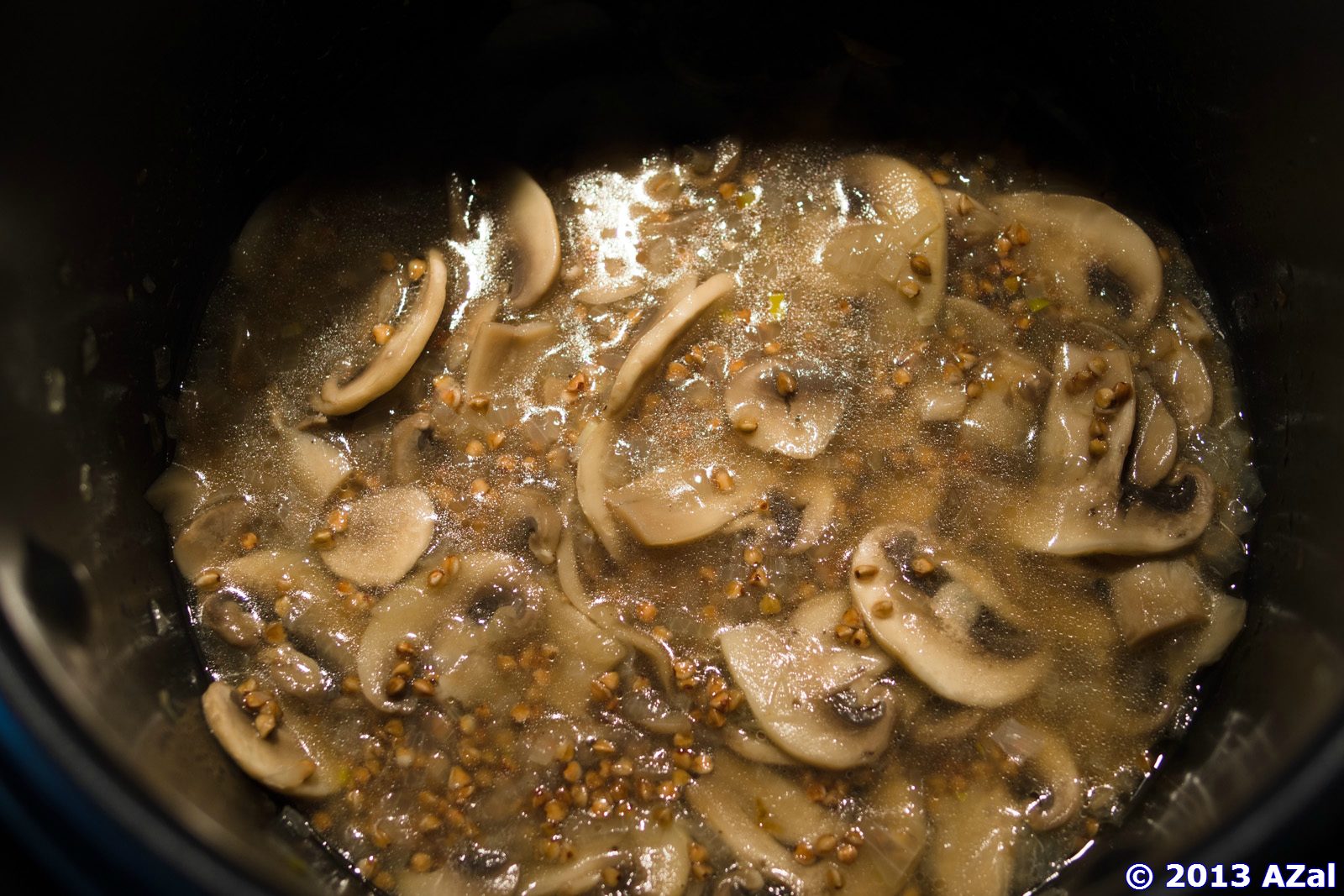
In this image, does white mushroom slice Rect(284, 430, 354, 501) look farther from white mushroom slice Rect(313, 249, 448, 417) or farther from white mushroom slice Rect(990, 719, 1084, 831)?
white mushroom slice Rect(990, 719, 1084, 831)

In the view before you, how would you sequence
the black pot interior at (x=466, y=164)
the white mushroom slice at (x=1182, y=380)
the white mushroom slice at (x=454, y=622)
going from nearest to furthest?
1. the black pot interior at (x=466, y=164)
2. the white mushroom slice at (x=454, y=622)
3. the white mushroom slice at (x=1182, y=380)

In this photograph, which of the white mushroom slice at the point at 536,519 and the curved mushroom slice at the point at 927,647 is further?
the white mushroom slice at the point at 536,519

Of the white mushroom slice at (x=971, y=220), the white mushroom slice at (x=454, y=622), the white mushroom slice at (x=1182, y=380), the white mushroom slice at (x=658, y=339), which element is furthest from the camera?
the white mushroom slice at (x=971, y=220)

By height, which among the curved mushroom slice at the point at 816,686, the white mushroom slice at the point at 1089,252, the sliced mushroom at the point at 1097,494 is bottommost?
the curved mushroom slice at the point at 816,686

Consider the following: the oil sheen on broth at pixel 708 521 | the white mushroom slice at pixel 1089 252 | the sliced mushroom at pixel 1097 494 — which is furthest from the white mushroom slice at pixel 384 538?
the white mushroom slice at pixel 1089 252

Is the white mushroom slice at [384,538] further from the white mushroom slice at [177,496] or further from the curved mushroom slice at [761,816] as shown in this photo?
the curved mushroom slice at [761,816]

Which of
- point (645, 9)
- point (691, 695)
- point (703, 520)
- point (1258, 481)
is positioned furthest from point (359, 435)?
point (1258, 481)

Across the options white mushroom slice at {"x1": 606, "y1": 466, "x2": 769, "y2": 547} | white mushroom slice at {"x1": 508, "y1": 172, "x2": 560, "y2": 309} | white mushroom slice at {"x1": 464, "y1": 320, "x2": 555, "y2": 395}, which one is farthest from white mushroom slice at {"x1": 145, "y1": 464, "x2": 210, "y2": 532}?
white mushroom slice at {"x1": 606, "y1": 466, "x2": 769, "y2": 547}

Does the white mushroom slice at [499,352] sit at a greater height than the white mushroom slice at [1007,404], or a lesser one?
greater
